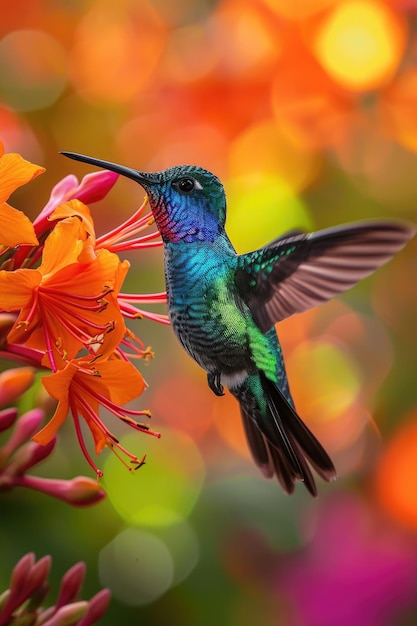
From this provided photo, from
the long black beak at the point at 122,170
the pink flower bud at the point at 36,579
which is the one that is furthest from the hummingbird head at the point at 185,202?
the pink flower bud at the point at 36,579

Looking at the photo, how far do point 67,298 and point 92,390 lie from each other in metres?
0.13

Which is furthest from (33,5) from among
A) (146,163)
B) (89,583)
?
(89,583)

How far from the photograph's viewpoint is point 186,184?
1.37 meters

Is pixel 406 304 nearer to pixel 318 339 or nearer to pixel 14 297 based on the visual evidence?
pixel 318 339

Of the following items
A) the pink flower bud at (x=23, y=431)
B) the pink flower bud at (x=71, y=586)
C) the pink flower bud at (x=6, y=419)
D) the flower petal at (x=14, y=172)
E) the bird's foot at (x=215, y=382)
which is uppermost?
the flower petal at (x=14, y=172)

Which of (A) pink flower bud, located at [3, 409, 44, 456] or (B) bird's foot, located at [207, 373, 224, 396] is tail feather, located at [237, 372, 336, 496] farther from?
(A) pink flower bud, located at [3, 409, 44, 456]

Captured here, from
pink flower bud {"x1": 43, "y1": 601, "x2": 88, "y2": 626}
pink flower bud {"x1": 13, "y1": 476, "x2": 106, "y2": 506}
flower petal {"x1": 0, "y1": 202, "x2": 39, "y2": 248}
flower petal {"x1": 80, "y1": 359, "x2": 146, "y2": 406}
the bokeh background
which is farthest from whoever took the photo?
the bokeh background

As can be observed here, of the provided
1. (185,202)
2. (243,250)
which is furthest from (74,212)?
(243,250)

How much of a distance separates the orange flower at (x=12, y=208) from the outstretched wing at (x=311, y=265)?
1.28 ft

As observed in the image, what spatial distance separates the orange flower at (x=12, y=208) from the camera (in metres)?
1.09

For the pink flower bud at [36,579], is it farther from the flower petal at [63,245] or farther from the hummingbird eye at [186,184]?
the hummingbird eye at [186,184]

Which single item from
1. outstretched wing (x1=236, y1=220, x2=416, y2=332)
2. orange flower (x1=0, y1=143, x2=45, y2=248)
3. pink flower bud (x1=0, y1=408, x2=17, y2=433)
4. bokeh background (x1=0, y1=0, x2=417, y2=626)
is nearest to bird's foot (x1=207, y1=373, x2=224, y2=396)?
outstretched wing (x1=236, y1=220, x2=416, y2=332)

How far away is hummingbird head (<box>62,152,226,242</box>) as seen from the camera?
133cm

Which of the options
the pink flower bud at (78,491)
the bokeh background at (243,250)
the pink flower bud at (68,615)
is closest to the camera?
the pink flower bud at (68,615)
